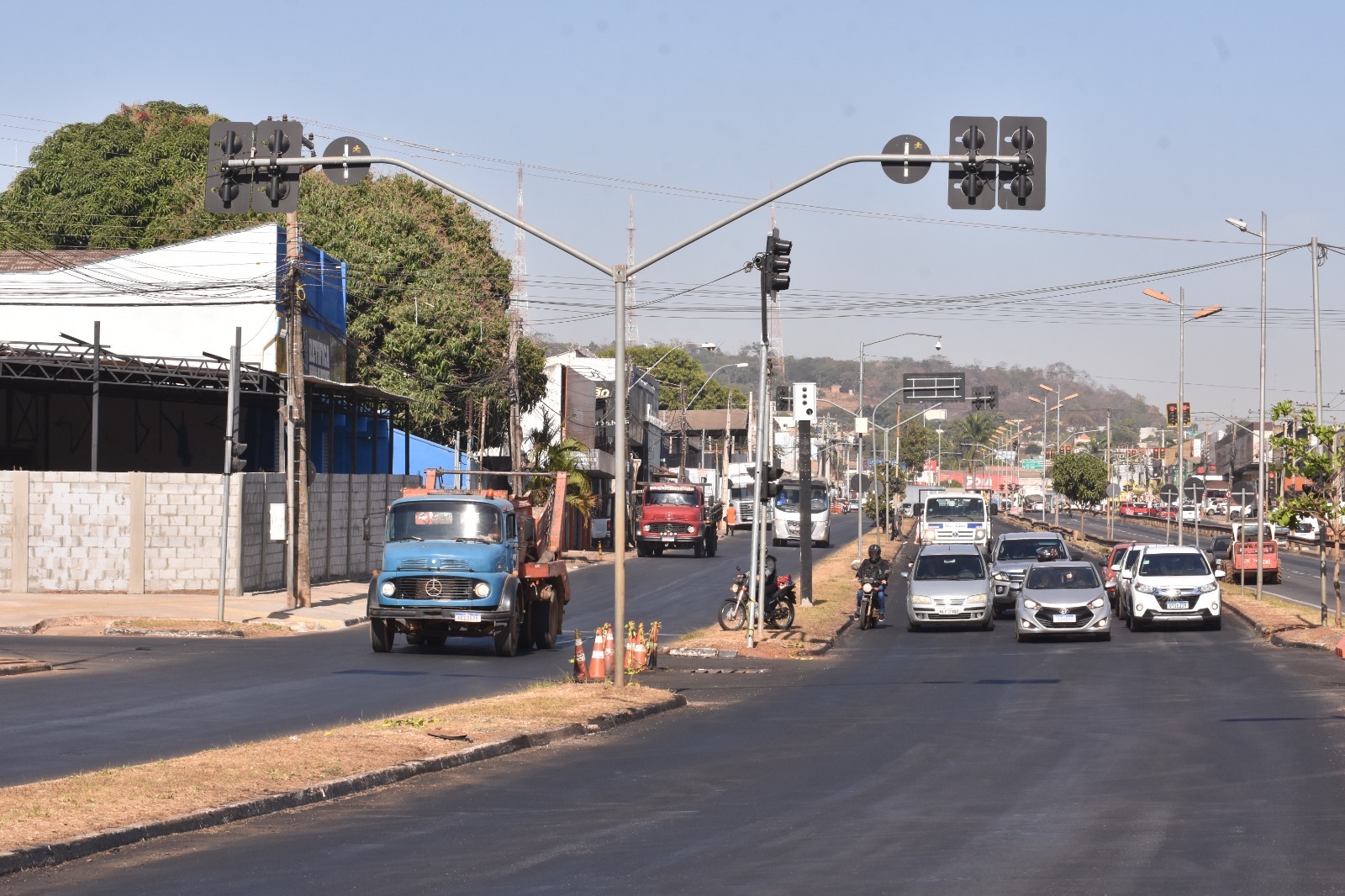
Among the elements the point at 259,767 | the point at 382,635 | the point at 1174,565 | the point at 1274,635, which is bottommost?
the point at 1274,635

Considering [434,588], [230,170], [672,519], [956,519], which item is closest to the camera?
[230,170]

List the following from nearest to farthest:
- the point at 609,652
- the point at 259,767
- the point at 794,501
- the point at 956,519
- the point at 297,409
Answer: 1. the point at 259,767
2. the point at 609,652
3. the point at 297,409
4. the point at 956,519
5. the point at 794,501

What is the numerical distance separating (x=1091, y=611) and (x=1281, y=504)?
17.7 ft

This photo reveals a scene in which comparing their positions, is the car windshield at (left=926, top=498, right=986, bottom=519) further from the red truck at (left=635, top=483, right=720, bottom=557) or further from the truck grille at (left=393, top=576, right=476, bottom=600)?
the truck grille at (left=393, top=576, right=476, bottom=600)

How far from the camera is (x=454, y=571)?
2538 cm

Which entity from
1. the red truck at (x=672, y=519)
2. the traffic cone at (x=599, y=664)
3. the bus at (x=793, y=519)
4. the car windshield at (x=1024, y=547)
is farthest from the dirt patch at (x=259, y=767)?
the bus at (x=793, y=519)

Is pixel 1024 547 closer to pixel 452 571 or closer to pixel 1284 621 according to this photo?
pixel 1284 621

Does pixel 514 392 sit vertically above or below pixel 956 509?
above

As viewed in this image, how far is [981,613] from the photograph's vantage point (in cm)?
3384

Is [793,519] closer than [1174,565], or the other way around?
[1174,565]

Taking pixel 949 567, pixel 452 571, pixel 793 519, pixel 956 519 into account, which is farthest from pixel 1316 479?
pixel 793 519

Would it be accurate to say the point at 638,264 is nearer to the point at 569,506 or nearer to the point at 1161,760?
the point at 1161,760

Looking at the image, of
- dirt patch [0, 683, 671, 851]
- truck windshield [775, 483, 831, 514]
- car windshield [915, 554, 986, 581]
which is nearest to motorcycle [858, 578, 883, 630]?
car windshield [915, 554, 986, 581]

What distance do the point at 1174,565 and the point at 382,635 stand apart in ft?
55.9
